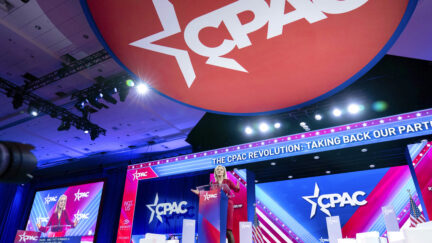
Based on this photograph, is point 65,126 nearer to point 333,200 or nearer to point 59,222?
point 59,222

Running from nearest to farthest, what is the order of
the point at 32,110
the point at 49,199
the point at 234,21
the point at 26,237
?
the point at 234,21, the point at 26,237, the point at 32,110, the point at 49,199

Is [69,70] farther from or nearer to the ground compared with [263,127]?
farther from the ground

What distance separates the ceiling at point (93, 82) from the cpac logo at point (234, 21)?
10.7ft

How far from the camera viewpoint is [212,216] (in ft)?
9.80

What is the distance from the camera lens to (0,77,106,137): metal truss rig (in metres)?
6.37

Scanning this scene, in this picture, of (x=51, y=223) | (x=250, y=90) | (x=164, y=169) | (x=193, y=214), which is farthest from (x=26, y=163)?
(x=51, y=223)

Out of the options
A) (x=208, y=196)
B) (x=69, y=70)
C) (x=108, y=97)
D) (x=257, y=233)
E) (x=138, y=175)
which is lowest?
(x=257, y=233)

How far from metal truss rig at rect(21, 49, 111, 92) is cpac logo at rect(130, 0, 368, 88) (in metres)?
3.87

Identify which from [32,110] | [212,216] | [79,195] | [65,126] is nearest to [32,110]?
[32,110]

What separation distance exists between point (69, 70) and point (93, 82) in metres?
0.63

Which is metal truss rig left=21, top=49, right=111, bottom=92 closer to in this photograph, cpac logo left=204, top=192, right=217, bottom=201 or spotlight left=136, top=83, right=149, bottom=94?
spotlight left=136, top=83, right=149, bottom=94

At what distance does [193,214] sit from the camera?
7.89 meters

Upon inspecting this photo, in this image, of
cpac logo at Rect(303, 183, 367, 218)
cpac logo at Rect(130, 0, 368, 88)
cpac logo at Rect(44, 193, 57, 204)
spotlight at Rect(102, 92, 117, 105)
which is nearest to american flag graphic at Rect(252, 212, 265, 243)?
cpac logo at Rect(303, 183, 367, 218)

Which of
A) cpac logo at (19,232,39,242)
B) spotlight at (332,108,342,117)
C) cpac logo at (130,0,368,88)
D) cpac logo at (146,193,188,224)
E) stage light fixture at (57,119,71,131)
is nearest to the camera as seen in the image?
cpac logo at (130,0,368,88)
